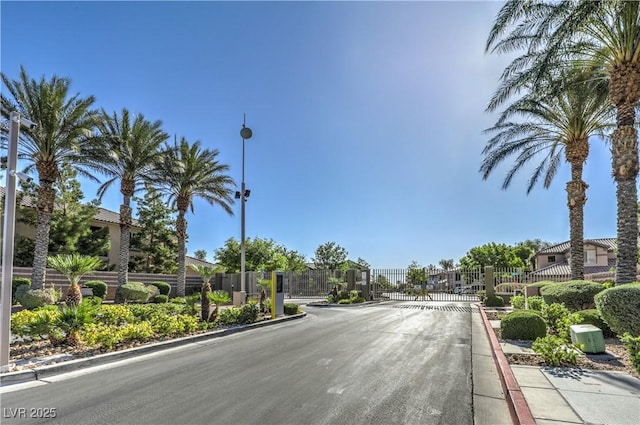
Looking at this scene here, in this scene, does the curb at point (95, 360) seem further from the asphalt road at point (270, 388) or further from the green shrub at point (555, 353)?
the green shrub at point (555, 353)

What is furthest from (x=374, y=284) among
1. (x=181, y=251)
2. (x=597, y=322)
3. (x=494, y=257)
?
(x=494, y=257)

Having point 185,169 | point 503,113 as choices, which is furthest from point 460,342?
point 185,169

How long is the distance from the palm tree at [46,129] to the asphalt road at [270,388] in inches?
601

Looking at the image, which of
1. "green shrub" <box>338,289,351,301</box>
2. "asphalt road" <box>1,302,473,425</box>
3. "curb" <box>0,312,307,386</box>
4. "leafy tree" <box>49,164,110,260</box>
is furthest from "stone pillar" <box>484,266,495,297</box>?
"leafy tree" <box>49,164,110,260</box>

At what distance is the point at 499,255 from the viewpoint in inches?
3031

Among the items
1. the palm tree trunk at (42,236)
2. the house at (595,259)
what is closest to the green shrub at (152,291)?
the palm tree trunk at (42,236)

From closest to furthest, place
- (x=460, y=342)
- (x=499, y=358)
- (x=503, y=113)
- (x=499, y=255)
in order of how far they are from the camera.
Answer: (x=499, y=358) → (x=460, y=342) → (x=503, y=113) → (x=499, y=255)

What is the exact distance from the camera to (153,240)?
39781mm

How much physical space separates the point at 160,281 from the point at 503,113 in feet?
86.7

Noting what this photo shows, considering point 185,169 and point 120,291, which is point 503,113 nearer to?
point 185,169

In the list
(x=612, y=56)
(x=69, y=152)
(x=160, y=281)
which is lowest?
(x=160, y=281)

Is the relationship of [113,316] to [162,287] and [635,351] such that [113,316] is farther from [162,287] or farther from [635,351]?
[162,287]

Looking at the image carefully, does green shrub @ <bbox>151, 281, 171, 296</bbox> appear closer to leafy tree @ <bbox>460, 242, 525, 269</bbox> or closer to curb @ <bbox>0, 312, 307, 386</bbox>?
curb @ <bbox>0, 312, 307, 386</bbox>

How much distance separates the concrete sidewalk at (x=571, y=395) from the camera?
498 centimetres
